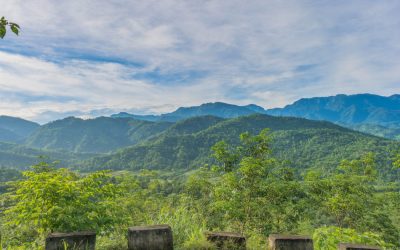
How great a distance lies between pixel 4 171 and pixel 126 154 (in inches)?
3172

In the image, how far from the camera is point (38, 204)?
460cm

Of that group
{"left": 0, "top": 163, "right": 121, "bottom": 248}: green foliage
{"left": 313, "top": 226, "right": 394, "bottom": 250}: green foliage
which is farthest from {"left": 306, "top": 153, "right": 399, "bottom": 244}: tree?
{"left": 0, "top": 163, "right": 121, "bottom": 248}: green foliage

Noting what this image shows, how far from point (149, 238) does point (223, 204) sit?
6.17m

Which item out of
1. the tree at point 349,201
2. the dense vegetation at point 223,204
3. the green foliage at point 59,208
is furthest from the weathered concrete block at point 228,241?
the tree at point 349,201

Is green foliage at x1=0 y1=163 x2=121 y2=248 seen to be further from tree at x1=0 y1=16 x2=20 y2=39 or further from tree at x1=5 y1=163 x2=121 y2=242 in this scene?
tree at x1=0 y1=16 x2=20 y2=39

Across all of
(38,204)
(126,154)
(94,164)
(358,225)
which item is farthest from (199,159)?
(38,204)

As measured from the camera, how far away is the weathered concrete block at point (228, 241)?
2670 millimetres

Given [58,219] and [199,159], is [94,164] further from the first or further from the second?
[58,219]

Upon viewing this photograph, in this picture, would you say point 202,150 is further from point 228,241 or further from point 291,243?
point 291,243

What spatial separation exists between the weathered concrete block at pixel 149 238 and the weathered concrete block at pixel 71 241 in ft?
1.18

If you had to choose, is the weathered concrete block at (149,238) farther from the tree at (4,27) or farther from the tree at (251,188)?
the tree at (251,188)

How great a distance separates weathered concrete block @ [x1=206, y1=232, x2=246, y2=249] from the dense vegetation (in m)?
0.09

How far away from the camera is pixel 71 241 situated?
2.39m

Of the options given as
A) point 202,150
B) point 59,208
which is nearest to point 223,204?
point 59,208
